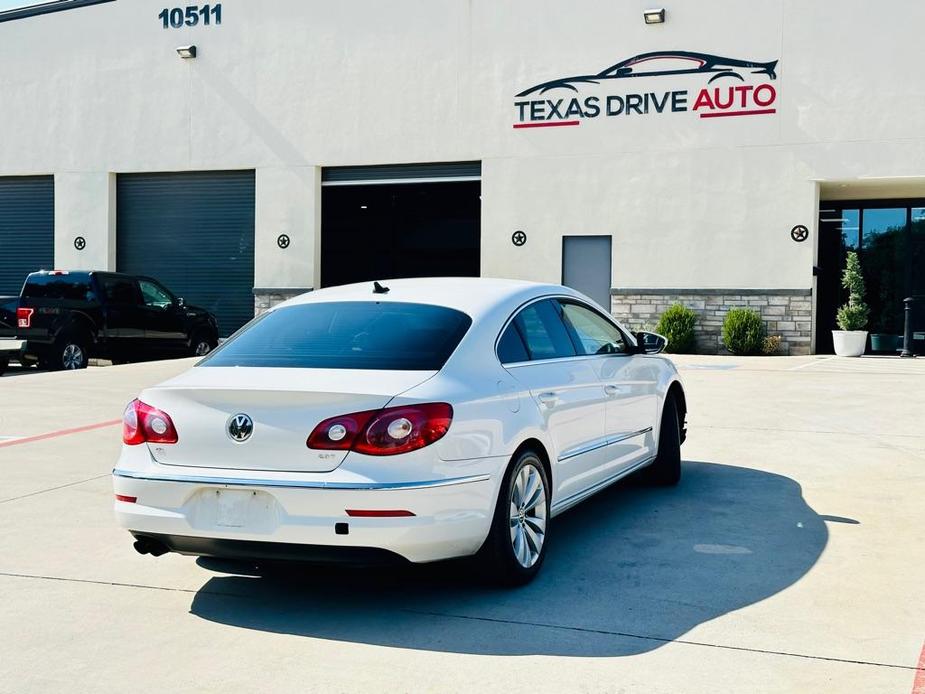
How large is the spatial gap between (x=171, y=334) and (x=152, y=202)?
9216 millimetres

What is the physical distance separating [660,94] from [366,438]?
66.5ft

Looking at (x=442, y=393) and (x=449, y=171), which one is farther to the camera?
(x=449, y=171)

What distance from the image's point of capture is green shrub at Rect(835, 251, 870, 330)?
22.3 m

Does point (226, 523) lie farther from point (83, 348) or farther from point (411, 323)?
point (83, 348)

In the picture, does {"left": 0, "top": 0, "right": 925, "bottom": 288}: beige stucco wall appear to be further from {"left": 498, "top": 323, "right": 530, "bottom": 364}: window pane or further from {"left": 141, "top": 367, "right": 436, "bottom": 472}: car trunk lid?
{"left": 141, "top": 367, "right": 436, "bottom": 472}: car trunk lid

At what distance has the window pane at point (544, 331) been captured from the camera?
19.9ft

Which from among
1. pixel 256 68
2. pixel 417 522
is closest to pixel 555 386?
pixel 417 522

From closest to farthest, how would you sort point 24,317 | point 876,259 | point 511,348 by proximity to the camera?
point 511,348 < point 24,317 < point 876,259

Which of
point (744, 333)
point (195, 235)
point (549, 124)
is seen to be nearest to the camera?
point (744, 333)

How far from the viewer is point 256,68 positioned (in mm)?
27375

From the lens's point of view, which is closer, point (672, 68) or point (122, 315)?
point (122, 315)

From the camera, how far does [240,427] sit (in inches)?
192

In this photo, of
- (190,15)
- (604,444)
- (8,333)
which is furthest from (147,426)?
(190,15)

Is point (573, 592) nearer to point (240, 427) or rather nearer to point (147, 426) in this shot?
point (240, 427)
